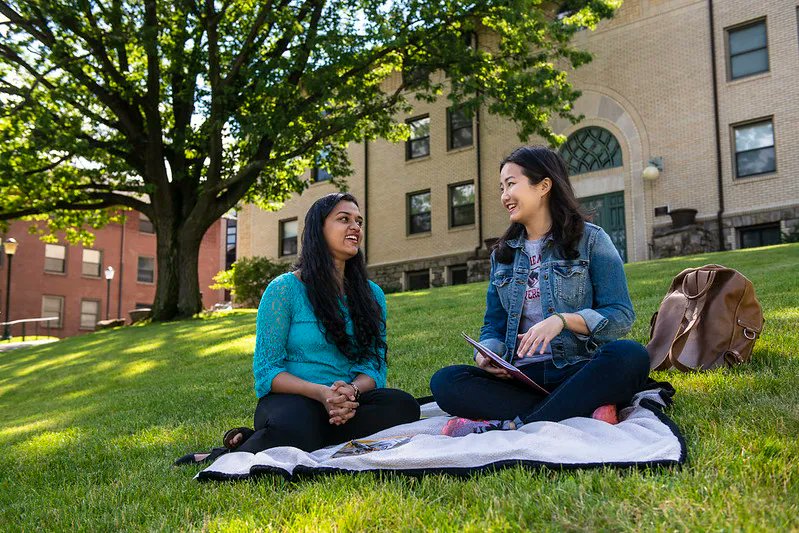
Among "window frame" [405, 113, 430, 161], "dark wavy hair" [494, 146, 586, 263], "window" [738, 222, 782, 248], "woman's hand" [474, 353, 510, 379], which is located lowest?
"woman's hand" [474, 353, 510, 379]

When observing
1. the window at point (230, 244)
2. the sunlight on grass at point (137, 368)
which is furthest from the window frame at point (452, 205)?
the window at point (230, 244)

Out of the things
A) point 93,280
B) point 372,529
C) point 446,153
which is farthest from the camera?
point 93,280

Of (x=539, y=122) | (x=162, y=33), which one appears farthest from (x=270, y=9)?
(x=539, y=122)

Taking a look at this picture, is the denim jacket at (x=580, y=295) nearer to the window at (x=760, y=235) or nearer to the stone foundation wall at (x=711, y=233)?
the stone foundation wall at (x=711, y=233)

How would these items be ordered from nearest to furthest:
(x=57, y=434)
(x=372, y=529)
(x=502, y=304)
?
(x=372, y=529)
(x=502, y=304)
(x=57, y=434)

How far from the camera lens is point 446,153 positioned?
24.0m

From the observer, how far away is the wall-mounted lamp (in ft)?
60.6

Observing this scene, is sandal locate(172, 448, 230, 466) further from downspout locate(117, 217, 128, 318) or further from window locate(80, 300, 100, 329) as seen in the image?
downspout locate(117, 217, 128, 318)

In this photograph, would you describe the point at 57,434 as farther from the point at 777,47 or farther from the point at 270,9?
the point at 777,47

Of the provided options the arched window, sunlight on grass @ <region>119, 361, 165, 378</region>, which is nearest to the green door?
the arched window

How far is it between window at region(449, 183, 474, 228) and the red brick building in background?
19.8 m

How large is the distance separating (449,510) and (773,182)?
1776 cm

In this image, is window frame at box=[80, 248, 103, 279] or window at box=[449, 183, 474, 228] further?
window frame at box=[80, 248, 103, 279]

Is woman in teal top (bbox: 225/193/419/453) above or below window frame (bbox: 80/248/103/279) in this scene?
below
